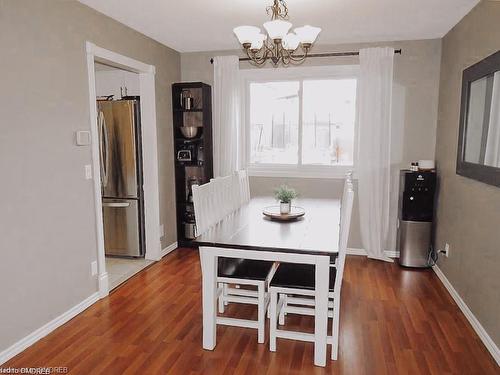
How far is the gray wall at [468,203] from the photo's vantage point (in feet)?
8.48

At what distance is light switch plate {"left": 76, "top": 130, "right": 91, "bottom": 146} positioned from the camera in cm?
296

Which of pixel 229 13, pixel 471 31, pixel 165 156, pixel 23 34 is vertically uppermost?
pixel 229 13

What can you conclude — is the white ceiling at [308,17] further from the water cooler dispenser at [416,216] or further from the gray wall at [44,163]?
the water cooler dispenser at [416,216]

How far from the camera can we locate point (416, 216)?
401 centimetres

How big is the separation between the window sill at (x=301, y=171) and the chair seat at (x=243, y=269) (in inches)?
81.0

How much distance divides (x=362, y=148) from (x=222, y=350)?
9.08ft

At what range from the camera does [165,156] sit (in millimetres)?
4551

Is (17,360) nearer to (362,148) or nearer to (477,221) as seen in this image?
(477,221)

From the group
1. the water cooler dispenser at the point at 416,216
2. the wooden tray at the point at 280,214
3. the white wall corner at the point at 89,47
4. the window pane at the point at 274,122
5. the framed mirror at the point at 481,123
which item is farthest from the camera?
the window pane at the point at 274,122

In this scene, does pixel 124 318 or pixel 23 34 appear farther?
pixel 124 318

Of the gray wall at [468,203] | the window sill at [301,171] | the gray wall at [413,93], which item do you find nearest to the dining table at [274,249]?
the gray wall at [468,203]

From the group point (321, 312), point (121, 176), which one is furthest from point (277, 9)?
point (121, 176)

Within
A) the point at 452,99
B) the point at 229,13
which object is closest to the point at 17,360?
the point at 229,13

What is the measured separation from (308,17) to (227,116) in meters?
1.60
